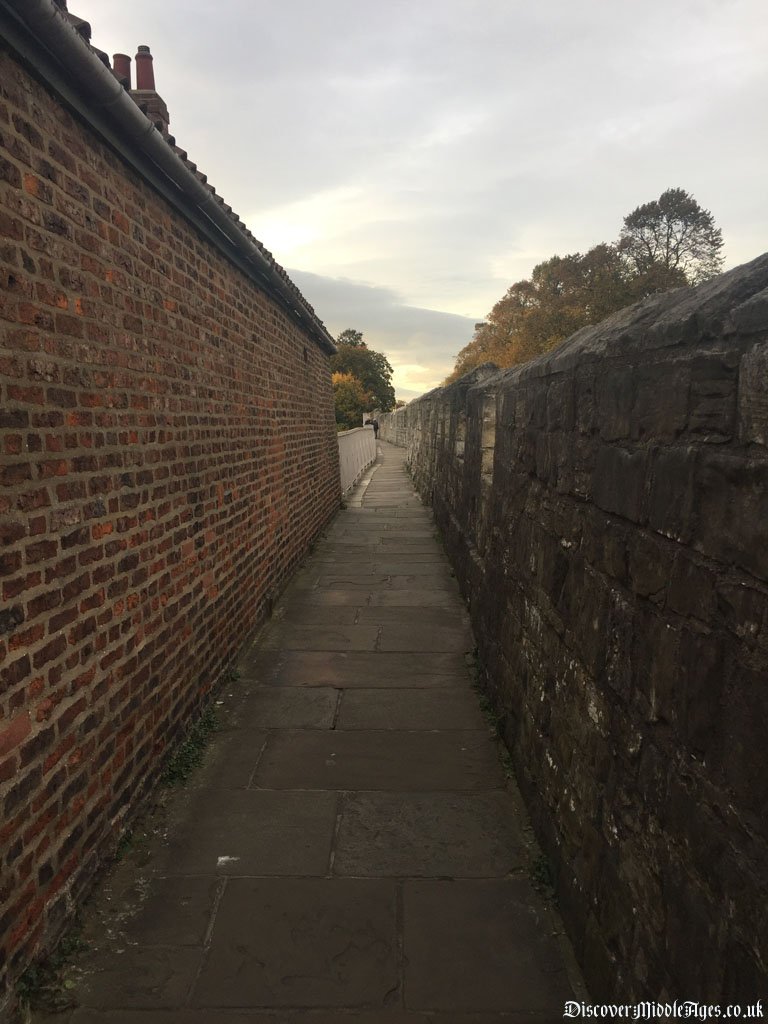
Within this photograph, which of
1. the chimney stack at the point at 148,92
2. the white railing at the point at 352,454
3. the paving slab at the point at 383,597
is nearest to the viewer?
the chimney stack at the point at 148,92

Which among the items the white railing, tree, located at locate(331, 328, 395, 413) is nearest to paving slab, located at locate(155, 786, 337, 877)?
the white railing

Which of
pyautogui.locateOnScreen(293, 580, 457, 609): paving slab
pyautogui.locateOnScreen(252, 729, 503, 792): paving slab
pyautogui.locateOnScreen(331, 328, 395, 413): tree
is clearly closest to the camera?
pyautogui.locateOnScreen(252, 729, 503, 792): paving slab

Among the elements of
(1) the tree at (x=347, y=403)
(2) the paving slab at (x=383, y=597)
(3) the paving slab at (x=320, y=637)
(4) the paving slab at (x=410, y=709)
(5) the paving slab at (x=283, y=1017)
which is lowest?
(5) the paving slab at (x=283, y=1017)

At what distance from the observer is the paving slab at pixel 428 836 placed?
2.87 meters

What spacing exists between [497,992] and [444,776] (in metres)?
1.38

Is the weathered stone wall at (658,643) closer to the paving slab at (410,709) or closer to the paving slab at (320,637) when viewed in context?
the paving slab at (410,709)

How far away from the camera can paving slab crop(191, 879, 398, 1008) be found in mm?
2230

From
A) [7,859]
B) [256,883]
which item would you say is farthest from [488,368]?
[7,859]

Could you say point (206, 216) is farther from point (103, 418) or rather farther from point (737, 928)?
point (737, 928)

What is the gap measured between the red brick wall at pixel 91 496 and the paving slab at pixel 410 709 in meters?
1.03

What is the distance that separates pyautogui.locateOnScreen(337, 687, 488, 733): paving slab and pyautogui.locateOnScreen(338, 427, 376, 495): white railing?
10489 mm

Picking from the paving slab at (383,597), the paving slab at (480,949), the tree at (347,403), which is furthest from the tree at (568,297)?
the paving slab at (480,949)

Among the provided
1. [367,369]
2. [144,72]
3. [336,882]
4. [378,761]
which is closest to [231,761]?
[378,761]

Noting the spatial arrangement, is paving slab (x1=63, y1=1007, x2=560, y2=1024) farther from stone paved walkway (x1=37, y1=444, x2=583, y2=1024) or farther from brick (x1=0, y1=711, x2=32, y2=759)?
brick (x1=0, y1=711, x2=32, y2=759)
